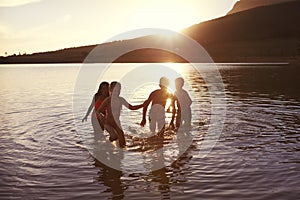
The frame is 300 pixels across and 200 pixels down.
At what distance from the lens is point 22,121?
18375mm

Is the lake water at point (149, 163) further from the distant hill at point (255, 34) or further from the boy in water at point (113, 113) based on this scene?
the distant hill at point (255, 34)

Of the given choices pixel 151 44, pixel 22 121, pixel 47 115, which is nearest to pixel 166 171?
pixel 22 121

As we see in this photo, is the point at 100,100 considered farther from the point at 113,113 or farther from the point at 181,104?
the point at 181,104

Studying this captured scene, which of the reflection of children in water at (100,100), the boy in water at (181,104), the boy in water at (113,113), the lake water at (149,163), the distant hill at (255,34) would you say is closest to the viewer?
the lake water at (149,163)

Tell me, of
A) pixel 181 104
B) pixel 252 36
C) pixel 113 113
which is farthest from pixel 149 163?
pixel 252 36

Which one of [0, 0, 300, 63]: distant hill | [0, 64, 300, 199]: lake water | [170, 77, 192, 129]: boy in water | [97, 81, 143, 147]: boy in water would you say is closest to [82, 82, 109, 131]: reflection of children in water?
[97, 81, 143, 147]: boy in water

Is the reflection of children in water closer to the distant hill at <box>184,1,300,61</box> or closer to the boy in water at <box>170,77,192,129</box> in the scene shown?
the boy in water at <box>170,77,192,129</box>

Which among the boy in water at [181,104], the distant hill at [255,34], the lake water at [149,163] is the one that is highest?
the distant hill at [255,34]

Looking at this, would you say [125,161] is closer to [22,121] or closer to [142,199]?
[142,199]

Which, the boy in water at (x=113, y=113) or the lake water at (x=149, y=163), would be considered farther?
the boy in water at (x=113, y=113)

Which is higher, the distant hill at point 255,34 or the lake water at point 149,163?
the distant hill at point 255,34

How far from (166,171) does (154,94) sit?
161 inches

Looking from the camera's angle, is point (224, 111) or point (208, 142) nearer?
point (208, 142)

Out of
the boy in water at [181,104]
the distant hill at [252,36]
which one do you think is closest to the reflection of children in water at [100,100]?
the boy in water at [181,104]
